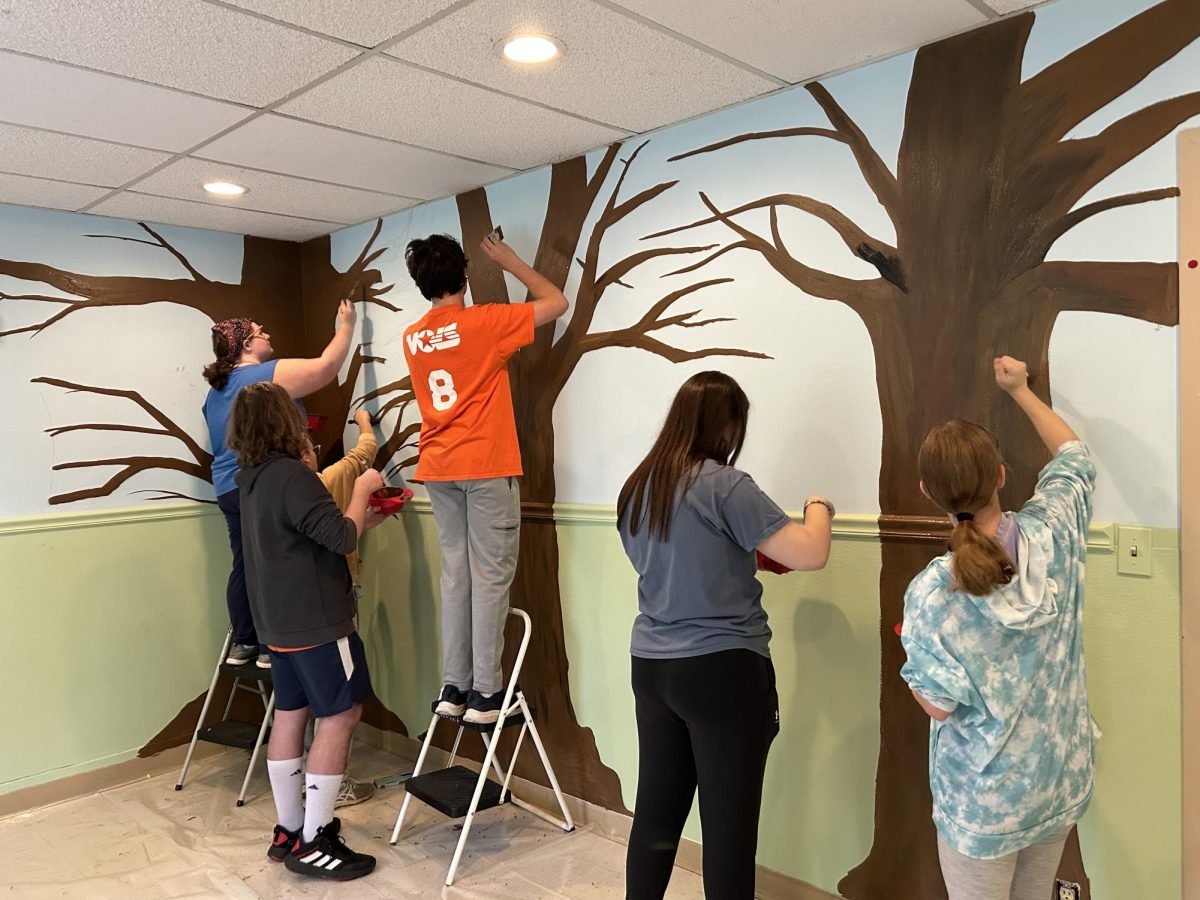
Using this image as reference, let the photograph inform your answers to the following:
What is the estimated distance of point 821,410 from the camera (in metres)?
2.37

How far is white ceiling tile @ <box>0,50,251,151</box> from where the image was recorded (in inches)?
84.2

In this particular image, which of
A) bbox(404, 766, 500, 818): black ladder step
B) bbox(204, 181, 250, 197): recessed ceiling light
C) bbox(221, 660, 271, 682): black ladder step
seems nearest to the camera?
bbox(404, 766, 500, 818): black ladder step

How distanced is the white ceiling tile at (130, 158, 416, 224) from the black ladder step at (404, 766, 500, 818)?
211 centimetres

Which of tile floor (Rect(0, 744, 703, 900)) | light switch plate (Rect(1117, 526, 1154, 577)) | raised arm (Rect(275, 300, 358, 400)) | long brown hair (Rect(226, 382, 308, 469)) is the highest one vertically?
raised arm (Rect(275, 300, 358, 400))

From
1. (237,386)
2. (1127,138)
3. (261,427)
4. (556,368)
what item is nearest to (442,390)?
(556,368)

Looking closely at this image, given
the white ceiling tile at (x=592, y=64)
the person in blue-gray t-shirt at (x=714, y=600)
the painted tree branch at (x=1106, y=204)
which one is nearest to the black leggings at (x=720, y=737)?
the person in blue-gray t-shirt at (x=714, y=600)

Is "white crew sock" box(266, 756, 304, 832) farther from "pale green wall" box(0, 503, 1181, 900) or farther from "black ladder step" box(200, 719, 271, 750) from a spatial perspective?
"pale green wall" box(0, 503, 1181, 900)

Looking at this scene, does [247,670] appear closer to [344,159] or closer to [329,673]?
[329,673]

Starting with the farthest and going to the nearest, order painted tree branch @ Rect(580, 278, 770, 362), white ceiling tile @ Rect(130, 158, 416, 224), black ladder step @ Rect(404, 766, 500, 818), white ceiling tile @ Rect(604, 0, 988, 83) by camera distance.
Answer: white ceiling tile @ Rect(130, 158, 416, 224) < black ladder step @ Rect(404, 766, 500, 818) < painted tree branch @ Rect(580, 278, 770, 362) < white ceiling tile @ Rect(604, 0, 988, 83)

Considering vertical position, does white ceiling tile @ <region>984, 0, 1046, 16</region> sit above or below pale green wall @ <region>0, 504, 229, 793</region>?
above

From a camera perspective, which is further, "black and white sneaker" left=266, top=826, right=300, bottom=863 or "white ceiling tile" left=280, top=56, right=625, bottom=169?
"black and white sneaker" left=266, top=826, right=300, bottom=863

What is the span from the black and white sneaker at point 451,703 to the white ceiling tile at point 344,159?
174cm

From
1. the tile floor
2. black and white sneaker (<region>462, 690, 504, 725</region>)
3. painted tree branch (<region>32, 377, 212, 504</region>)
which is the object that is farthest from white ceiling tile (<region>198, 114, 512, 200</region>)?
the tile floor

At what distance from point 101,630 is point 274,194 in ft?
6.16
